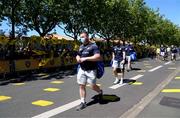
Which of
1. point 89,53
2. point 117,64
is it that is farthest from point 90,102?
point 117,64

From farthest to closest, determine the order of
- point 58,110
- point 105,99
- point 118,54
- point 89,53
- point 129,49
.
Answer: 1. point 129,49
2. point 118,54
3. point 105,99
4. point 89,53
5. point 58,110

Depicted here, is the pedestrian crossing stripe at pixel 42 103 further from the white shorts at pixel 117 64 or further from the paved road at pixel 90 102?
the white shorts at pixel 117 64

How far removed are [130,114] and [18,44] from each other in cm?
1347

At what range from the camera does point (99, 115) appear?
325 inches

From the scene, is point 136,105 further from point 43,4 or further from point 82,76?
point 43,4

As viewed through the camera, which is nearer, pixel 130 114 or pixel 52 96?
pixel 130 114

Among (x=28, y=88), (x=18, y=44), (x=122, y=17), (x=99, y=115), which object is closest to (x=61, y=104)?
(x=99, y=115)

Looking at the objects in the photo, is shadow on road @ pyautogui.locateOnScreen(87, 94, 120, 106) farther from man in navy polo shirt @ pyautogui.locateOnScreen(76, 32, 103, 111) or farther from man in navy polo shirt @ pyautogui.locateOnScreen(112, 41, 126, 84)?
man in navy polo shirt @ pyautogui.locateOnScreen(112, 41, 126, 84)

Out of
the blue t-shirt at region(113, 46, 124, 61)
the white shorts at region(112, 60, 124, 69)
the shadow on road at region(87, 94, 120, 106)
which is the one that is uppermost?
the blue t-shirt at region(113, 46, 124, 61)

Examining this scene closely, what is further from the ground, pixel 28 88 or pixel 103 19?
pixel 103 19

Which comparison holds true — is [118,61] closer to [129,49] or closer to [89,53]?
[89,53]

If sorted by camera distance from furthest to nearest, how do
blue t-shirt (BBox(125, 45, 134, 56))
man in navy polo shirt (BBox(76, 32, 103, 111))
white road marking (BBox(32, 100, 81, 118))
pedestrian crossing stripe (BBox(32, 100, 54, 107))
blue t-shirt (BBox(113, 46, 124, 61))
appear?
blue t-shirt (BBox(125, 45, 134, 56)) < blue t-shirt (BBox(113, 46, 124, 61)) < pedestrian crossing stripe (BBox(32, 100, 54, 107)) < man in navy polo shirt (BBox(76, 32, 103, 111)) < white road marking (BBox(32, 100, 81, 118))

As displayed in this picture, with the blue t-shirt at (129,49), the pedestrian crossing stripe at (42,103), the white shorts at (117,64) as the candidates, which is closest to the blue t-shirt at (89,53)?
the pedestrian crossing stripe at (42,103)

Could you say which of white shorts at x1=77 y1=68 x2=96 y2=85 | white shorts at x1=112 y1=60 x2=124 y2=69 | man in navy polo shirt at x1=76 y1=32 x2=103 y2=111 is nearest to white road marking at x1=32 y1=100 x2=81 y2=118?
man in navy polo shirt at x1=76 y1=32 x2=103 y2=111
